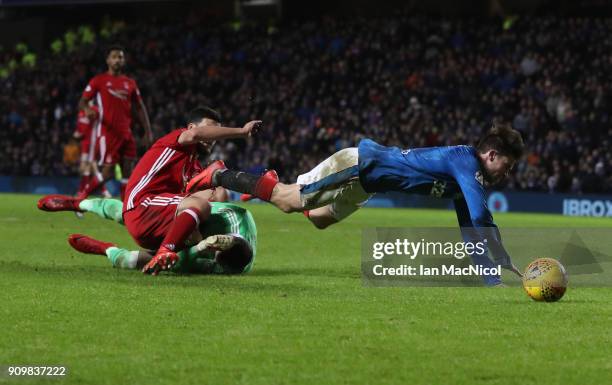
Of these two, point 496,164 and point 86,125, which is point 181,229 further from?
point 86,125

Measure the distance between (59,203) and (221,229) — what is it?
7.86 ft

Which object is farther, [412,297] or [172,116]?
[172,116]

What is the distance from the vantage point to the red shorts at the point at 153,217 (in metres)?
9.63

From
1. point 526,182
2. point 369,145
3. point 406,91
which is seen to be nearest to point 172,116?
point 406,91

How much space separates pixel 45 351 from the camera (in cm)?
571

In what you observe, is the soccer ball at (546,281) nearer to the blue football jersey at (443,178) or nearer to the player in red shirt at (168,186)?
the blue football jersey at (443,178)

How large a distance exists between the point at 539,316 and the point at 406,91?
950 inches

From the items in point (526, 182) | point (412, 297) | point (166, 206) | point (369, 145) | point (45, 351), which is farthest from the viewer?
point (526, 182)

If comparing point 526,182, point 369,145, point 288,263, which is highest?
point 369,145

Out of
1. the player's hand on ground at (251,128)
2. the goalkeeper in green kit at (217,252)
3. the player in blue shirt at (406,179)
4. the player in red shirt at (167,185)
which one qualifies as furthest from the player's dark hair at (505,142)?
the goalkeeper in green kit at (217,252)

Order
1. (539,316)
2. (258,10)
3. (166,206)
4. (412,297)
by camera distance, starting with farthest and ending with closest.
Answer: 1. (258,10)
2. (166,206)
3. (412,297)
4. (539,316)

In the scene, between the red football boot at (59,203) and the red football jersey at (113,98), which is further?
the red football jersey at (113,98)

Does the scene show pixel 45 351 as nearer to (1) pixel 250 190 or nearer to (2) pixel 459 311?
(2) pixel 459 311

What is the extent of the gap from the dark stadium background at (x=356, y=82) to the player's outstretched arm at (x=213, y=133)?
1810 cm
